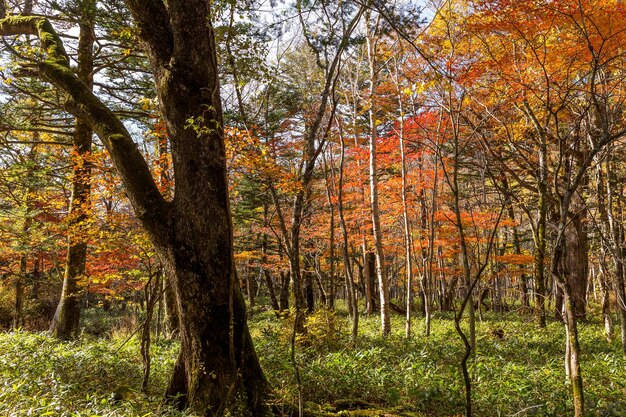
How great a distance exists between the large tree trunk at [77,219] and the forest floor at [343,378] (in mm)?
758

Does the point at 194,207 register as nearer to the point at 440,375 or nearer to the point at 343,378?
the point at 343,378

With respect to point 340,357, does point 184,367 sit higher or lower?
higher

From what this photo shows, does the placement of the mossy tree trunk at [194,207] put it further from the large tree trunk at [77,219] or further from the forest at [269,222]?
the large tree trunk at [77,219]

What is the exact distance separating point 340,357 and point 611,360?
488cm

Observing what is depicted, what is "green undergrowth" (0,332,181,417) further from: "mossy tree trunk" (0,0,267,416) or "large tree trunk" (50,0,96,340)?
"large tree trunk" (50,0,96,340)

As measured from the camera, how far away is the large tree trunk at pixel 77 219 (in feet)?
26.0

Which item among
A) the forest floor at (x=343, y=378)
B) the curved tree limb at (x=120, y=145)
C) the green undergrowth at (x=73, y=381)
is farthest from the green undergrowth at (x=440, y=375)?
the curved tree limb at (x=120, y=145)

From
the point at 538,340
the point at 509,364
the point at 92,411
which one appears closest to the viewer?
the point at 92,411

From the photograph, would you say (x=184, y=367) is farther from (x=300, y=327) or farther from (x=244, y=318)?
(x=300, y=327)

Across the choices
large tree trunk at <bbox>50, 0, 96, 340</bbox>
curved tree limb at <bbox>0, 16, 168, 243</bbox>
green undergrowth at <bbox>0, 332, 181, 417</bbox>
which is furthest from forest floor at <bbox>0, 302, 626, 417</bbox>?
curved tree limb at <bbox>0, 16, 168, 243</bbox>

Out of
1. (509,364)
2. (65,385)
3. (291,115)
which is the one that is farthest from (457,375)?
(291,115)

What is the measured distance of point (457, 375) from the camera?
564cm

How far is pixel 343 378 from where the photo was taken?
5297 millimetres

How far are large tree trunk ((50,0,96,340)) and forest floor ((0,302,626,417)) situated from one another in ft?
2.49
